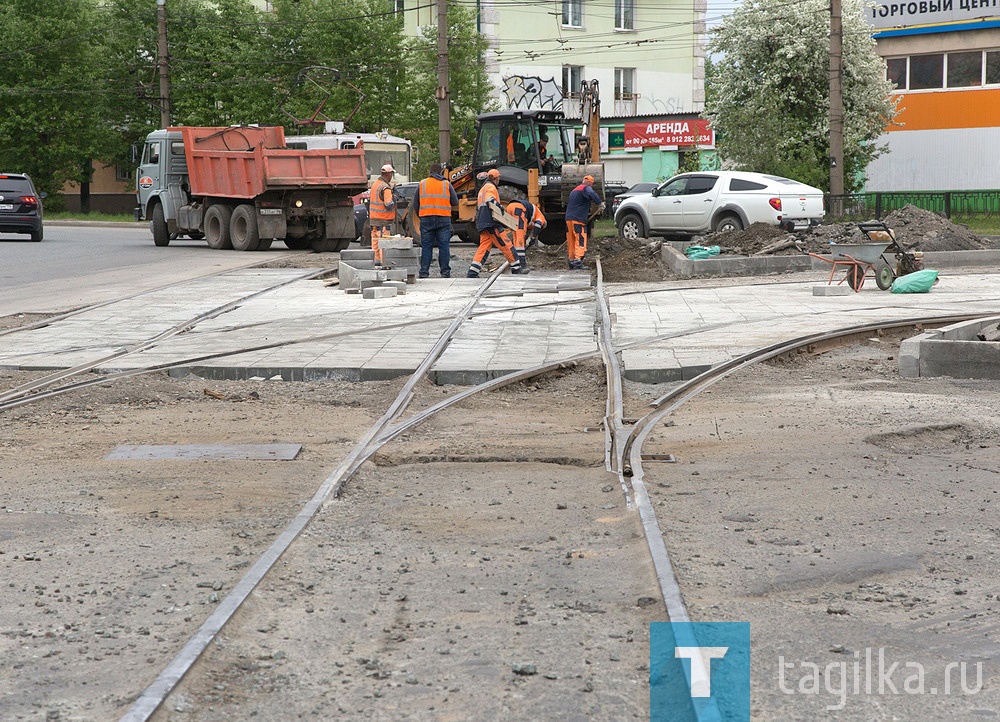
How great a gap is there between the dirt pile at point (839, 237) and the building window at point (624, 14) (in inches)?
1389

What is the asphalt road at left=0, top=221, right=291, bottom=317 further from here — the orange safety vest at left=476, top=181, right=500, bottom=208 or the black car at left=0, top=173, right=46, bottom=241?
the orange safety vest at left=476, top=181, right=500, bottom=208

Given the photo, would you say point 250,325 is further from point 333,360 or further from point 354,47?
point 354,47

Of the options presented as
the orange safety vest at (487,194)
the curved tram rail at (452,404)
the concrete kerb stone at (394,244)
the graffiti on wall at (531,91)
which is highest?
the graffiti on wall at (531,91)

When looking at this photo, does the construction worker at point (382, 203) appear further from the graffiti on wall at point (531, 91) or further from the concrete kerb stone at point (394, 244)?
the graffiti on wall at point (531, 91)

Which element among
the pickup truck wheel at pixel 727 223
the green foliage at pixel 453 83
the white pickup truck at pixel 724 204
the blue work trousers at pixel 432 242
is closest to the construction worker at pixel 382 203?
the blue work trousers at pixel 432 242

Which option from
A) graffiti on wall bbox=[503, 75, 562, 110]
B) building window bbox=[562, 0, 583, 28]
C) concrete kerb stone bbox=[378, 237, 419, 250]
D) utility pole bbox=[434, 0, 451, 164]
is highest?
building window bbox=[562, 0, 583, 28]

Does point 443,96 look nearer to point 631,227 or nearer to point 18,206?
point 631,227

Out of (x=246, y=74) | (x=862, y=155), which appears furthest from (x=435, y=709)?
(x=246, y=74)

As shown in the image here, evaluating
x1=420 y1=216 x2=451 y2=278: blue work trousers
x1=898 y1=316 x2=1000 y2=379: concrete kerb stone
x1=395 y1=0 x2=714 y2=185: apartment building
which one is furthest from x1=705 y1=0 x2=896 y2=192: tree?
x1=898 y1=316 x2=1000 y2=379: concrete kerb stone

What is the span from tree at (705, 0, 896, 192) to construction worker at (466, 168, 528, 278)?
18155mm

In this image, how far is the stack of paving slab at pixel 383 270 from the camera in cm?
1739

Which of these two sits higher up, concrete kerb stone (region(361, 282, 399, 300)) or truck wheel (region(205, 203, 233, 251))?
truck wheel (region(205, 203, 233, 251))

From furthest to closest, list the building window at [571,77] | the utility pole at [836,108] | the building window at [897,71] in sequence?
the building window at [571,77]
the building window at [897,71]
the utility pole at [836,108]

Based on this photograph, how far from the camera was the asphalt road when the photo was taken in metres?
17.4
